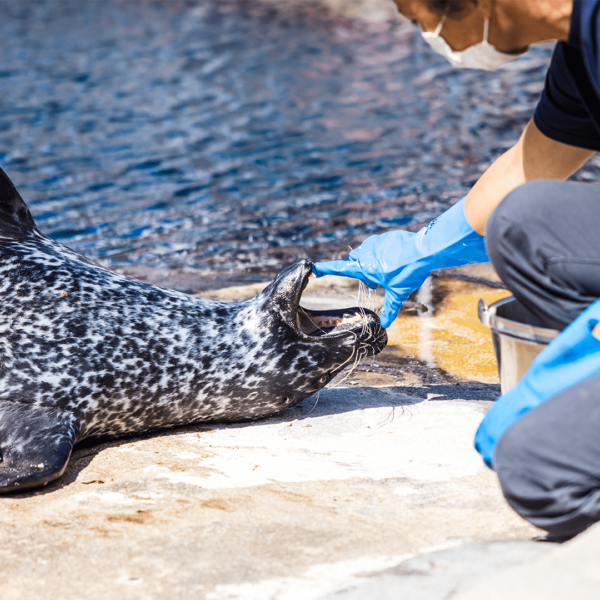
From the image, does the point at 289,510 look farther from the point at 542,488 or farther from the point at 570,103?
the point at 570,103

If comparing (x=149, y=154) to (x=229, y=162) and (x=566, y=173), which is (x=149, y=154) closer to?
(x=229, y=162)

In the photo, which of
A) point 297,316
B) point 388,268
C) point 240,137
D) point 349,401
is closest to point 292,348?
point 297,316

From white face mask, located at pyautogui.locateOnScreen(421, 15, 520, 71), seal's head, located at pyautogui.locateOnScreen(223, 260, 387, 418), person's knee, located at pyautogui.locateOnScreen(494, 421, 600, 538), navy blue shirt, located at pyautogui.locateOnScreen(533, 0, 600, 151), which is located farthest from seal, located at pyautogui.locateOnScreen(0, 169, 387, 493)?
person's knee, located at pyautogui.locateOnScreen(494, 421, 600, 538)

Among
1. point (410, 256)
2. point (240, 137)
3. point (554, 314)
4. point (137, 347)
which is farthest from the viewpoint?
point (240, 137)

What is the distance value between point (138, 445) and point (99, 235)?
446 centimetres

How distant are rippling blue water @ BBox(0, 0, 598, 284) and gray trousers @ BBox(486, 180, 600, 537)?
4.02 metres

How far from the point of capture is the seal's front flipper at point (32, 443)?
2.79 meters

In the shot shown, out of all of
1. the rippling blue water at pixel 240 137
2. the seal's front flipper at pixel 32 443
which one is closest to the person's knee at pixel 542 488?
the seal's front flipper at pixel 32 443

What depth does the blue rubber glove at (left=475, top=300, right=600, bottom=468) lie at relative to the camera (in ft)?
6.90

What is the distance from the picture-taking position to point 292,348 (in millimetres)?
3562

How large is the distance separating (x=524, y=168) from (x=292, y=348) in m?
1.34

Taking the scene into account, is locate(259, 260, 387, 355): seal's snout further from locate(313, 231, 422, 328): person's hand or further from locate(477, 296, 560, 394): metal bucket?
locate(477, 296, 560, 394): metal bucket

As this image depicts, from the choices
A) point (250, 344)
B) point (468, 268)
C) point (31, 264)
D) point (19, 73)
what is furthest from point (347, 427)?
point (19, 73)

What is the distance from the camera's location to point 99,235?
7.34 metres
